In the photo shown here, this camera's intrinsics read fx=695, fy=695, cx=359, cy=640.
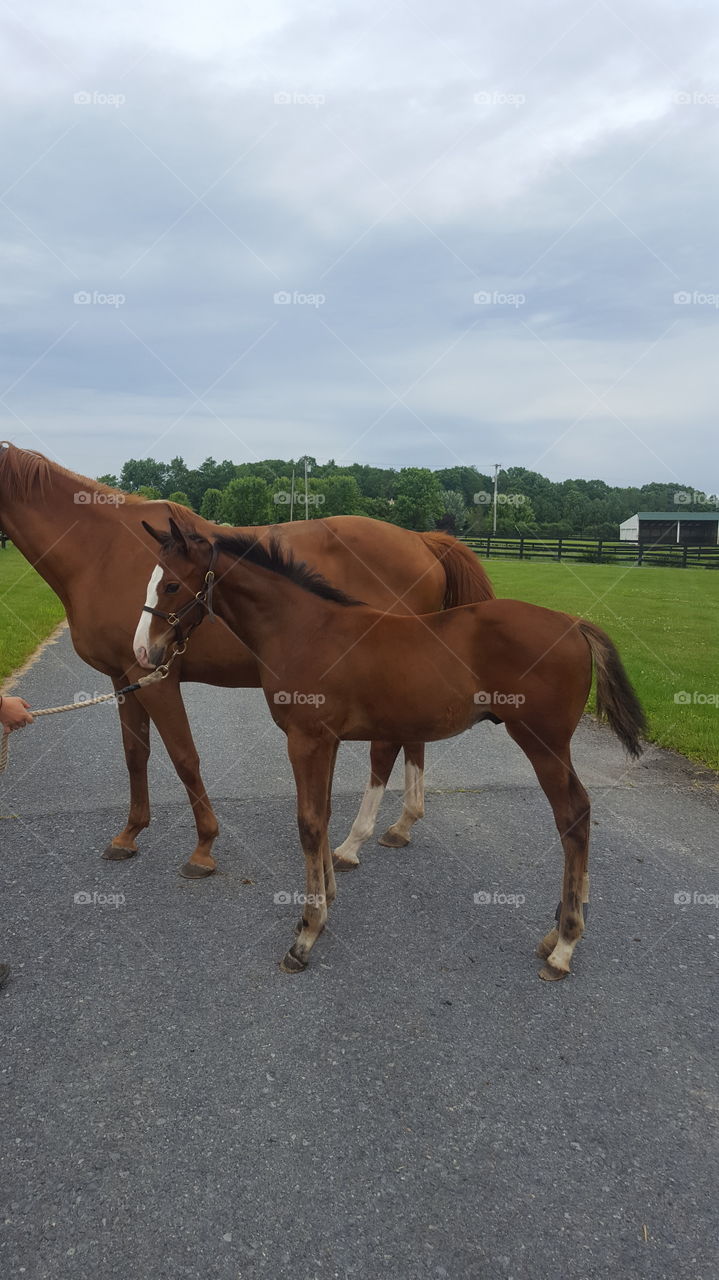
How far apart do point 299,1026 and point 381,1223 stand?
95 centimetres

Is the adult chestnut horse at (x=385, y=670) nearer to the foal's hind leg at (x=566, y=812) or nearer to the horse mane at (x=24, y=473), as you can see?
the foal's hind leg at (x=566, y=812)

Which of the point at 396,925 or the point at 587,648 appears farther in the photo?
the point at 396,925

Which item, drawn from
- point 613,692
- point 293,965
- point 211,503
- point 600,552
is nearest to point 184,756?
point 293,965

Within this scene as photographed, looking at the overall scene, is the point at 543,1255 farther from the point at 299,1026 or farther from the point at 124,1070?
the point at 124,1070

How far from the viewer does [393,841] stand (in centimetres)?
492

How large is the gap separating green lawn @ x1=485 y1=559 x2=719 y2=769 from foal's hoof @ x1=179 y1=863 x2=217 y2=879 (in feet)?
9.16

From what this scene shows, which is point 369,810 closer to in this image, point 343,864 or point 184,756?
point 343,864

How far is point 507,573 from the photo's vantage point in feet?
95.5

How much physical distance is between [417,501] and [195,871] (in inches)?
2349

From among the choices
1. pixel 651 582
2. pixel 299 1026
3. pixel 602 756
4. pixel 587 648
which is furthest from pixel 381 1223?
pixel 651 582

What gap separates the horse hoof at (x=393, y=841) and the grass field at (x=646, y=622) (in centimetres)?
185

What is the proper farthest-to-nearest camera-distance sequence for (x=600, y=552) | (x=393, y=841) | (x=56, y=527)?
(x=600, y=552) < (x=393, y=841) < (x=56, y=527)

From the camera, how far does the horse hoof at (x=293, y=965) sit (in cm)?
346

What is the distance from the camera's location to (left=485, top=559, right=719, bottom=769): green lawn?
7805 millimetres
